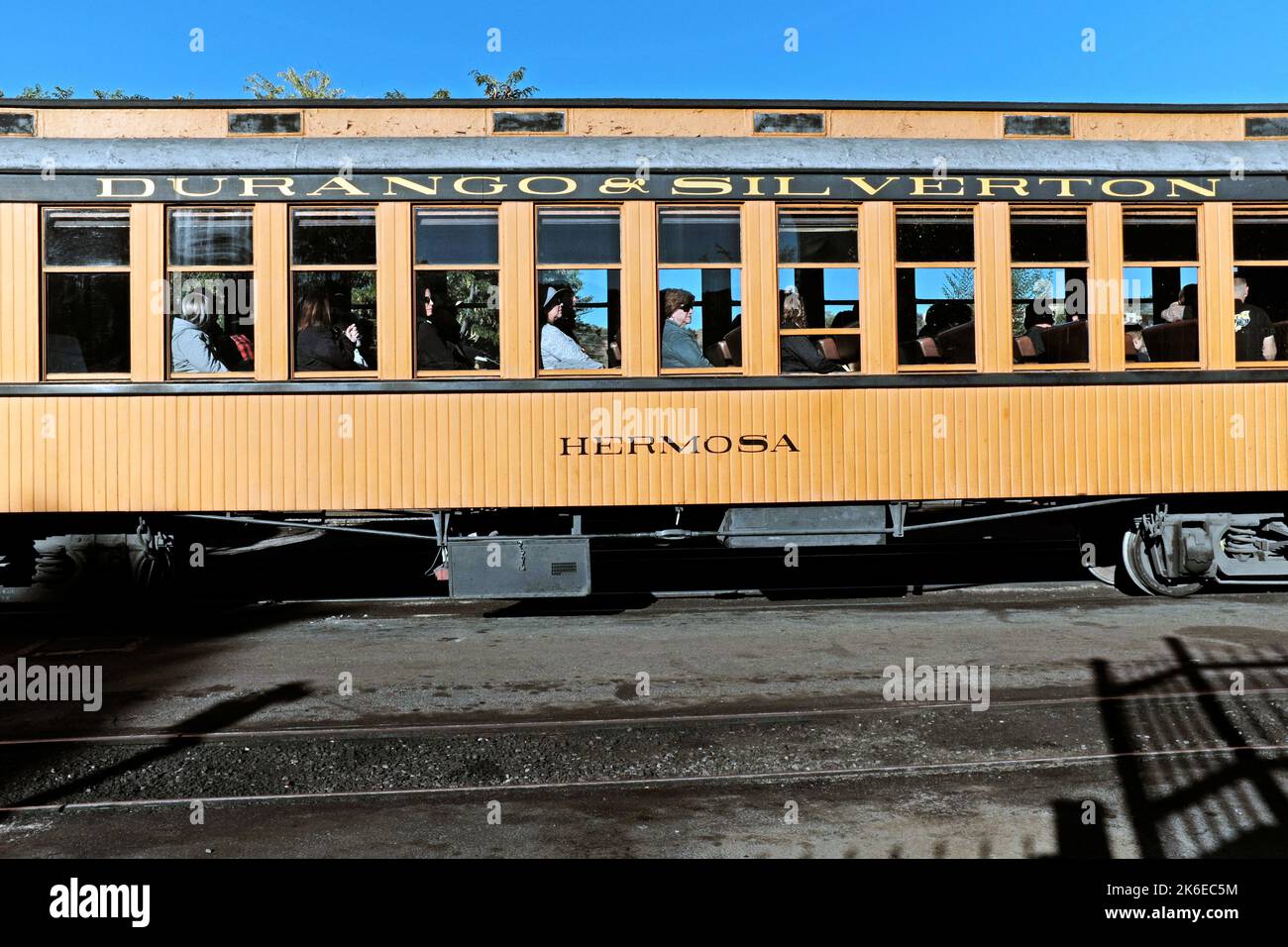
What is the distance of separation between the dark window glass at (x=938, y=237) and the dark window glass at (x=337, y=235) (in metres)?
3.90

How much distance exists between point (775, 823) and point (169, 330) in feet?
18.9

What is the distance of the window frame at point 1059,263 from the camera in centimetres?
792

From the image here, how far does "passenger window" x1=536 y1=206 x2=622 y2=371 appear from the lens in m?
7.68

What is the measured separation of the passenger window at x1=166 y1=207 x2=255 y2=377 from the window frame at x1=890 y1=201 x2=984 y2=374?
4659 mm

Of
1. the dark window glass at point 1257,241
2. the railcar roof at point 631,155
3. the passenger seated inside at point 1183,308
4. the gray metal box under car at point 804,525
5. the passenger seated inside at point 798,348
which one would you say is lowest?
the gray metal box under car at point 804,525

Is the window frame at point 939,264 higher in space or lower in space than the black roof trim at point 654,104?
lower

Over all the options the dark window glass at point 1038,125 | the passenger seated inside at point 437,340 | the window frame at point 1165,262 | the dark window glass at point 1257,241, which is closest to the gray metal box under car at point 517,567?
the passenger seated inside at point 437,340

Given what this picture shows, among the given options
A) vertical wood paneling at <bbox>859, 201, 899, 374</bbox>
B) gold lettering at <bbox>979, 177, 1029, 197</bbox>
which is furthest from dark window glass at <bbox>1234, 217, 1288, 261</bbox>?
vertical wood paneling at <bbox>859, 201, 899, 374</bbox>

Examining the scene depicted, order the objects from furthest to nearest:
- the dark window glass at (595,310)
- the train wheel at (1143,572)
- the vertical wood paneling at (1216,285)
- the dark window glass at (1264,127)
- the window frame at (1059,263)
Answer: the train wheel at (1143,572), the dark window glass at (1264,127), the vertical wood paneling at (1216,285), the window frame at (1059,263), the dark window glass at (595,310)

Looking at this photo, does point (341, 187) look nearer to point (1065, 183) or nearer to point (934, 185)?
point (934, 185)

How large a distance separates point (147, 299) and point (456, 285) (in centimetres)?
217

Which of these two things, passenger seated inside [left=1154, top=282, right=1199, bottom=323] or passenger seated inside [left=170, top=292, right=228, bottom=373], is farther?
passenger seated inside [left=1154, top=282, right=1199, bottom=323]

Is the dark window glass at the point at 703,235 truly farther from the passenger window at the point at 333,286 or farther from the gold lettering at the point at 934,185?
the passenger window at the point at 333,286

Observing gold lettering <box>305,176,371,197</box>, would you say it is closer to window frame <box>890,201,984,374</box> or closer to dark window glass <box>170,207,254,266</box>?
dark window glass <box>170,207,254,266</box>
